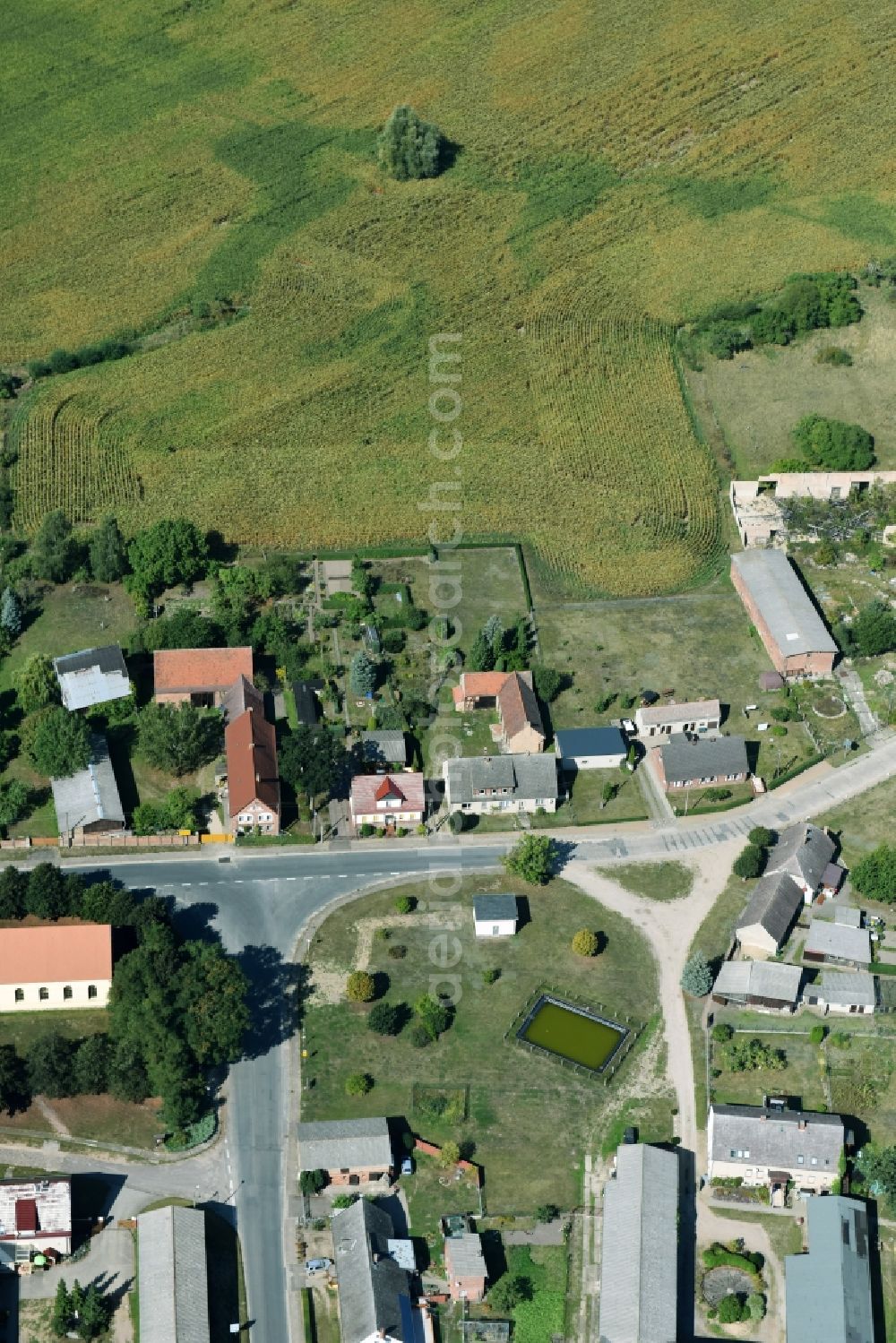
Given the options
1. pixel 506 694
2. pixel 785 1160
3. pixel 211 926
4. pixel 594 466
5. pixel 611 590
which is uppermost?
pixel 594 466

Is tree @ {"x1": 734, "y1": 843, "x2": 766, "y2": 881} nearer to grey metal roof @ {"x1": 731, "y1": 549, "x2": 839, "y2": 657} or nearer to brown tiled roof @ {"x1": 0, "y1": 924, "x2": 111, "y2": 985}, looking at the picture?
grey metal roof @ {"x1": 731, "y1": 549, "x2": 839, "y2": 657}

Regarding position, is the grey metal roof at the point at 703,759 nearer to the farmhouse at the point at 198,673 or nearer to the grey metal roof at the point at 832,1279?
the farmhouse at the point at 198,673

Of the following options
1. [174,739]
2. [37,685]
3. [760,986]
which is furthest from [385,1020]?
[37,685]

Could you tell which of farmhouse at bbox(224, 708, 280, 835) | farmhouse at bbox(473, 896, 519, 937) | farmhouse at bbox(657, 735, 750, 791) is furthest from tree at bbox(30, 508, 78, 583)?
farmhouse at bbox(657, 735, 750, 791)

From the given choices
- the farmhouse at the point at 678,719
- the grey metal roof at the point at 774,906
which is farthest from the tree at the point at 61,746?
the grey metal roof at the point at 774,906

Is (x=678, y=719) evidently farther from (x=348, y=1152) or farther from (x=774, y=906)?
(x=348, y=1152)

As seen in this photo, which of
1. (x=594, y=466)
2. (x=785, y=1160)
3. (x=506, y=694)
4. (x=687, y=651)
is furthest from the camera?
(x=594, y=466)

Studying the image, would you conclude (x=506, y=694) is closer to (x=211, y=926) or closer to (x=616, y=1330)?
(x=211, y=926)

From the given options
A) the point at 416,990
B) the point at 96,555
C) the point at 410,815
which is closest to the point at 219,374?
the point at 96,555
